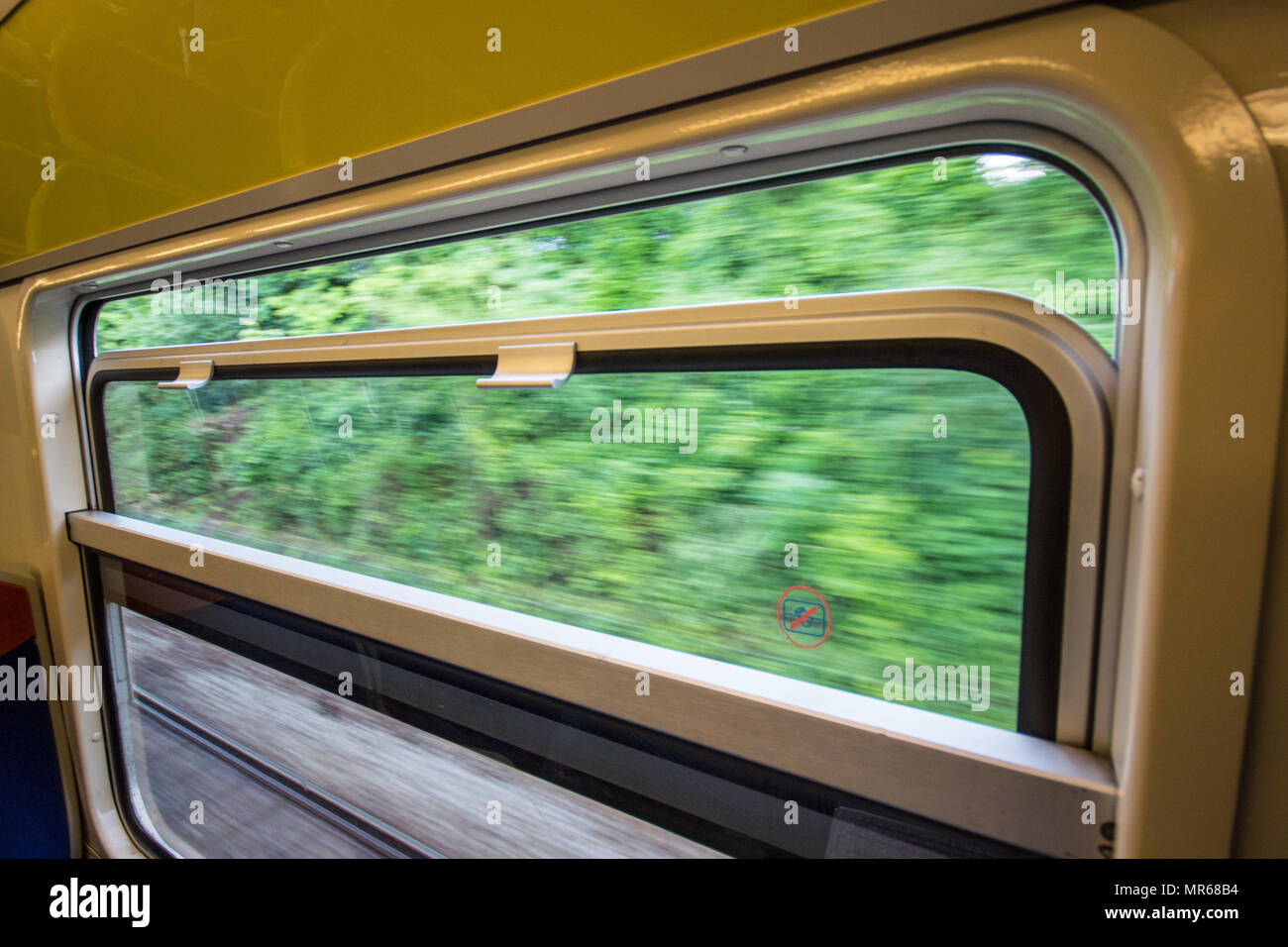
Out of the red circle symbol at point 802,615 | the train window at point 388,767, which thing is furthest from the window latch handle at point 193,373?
the red circle symbol at point 802,615

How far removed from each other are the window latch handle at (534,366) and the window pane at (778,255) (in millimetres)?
171

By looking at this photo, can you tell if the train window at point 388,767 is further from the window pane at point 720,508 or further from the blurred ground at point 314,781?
the window pane at point 720,508

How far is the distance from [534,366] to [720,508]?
0.42 meters

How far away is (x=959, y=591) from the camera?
3.07ft

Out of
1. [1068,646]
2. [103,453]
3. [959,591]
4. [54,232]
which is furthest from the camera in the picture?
[103,453]

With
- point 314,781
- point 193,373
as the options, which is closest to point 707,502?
point 193,373

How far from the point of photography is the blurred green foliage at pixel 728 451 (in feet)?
2.91

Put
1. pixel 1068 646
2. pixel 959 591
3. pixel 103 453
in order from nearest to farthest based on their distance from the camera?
1. pixel 1068 646
2. pixel 959 591
3. pixel 103 453

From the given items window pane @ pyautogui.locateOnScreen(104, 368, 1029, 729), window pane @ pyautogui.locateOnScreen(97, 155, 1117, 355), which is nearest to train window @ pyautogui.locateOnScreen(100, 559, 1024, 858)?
window pane @ pyautogui.locateOnScreen(104, 368, 1029, 729)

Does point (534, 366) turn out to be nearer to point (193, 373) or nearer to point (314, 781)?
point (193, 373)

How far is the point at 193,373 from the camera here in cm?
184

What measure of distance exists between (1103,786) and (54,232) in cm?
271

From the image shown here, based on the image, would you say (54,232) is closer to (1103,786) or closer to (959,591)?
(959,591)
